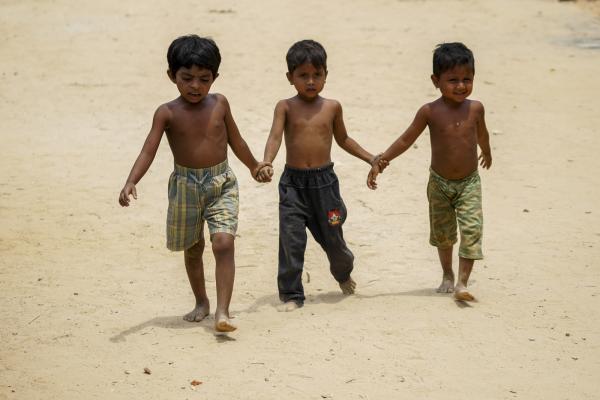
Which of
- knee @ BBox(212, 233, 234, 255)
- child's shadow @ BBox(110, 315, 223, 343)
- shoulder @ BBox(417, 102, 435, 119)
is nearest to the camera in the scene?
knee @ BBox(212, 233, 234, 255)

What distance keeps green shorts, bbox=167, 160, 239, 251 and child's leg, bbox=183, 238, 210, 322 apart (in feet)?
0.42

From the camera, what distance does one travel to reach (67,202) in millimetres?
7598

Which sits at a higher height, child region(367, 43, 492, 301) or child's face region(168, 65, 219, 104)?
child's face region(168, 65, 219, 104)

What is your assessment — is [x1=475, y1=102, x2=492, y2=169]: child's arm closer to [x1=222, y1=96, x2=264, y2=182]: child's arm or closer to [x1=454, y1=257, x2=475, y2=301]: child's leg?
[x1=454, y1=257, x2=475, y2=301]: child's leg

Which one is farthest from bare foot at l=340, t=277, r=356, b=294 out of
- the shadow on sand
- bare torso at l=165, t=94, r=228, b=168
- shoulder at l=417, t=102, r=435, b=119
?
bare torso at l=165, t=94, r=228, b=168

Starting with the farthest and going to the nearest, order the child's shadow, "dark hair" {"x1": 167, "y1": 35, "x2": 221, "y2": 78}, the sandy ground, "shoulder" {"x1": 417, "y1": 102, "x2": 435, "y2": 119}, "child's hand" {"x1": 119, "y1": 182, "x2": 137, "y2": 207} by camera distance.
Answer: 1. "shoulder" {"x1": 417, "y1": 102, "x2": 435, "y2": 119}
2. the child's shadow
3. "dark hair" {"x1": 167, "y1": 35, "x2": 221, "y2": 78}
4. "child's hand" {"x1": 119, "y1": 182, "x2": 137, "y2": 207}
5. the sandy ground

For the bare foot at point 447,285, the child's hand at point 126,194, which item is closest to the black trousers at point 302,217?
the bare foot at point 447,285

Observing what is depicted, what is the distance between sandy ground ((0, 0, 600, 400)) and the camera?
4699 mm

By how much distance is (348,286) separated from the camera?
588 centimetres

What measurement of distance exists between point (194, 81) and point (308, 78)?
74 cm

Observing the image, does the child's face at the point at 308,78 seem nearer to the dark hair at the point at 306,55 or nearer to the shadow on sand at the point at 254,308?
the dark hair at the point at 306,55

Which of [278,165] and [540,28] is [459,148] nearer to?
[278,165]

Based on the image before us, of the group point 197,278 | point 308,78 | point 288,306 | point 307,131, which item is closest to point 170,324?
point 197,278

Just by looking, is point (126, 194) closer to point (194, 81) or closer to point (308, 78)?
point (194, 81)
